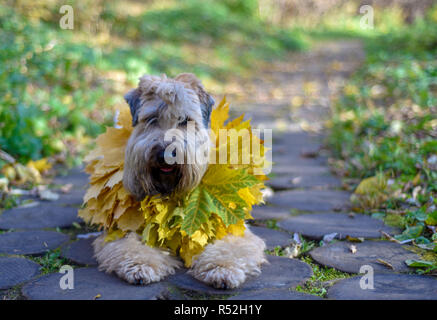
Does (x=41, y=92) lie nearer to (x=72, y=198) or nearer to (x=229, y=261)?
(x=72, y=198)

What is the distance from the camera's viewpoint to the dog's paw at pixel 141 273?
2805 millimetres

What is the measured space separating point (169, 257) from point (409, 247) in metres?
1.67

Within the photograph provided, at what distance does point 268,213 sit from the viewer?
4.22 meters

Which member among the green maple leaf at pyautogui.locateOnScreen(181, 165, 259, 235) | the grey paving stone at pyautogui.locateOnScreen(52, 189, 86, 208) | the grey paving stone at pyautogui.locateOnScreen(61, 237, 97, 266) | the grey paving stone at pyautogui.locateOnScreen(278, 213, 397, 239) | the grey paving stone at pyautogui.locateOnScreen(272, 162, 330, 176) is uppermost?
the green maple leaf at pyautogui.locateOnScreen(181, 165, 259, 235)

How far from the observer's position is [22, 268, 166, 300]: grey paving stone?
8.59ft

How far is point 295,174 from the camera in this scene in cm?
541

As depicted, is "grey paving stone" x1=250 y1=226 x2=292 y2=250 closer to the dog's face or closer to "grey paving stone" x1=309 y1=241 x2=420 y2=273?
"grey paving stone" x1=309 y1=241 x2=420 y2=273

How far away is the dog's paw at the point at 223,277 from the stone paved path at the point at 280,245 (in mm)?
52

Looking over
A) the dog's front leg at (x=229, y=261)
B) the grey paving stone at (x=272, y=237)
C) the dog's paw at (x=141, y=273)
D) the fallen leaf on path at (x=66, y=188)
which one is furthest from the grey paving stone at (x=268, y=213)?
the fallen leaf on path at (x=66, y=188)

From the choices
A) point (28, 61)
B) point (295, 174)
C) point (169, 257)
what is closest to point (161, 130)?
point (169, 257)

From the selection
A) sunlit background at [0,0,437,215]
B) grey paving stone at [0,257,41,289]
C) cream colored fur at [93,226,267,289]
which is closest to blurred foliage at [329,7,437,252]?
sunlit background at [0,0,437,215]

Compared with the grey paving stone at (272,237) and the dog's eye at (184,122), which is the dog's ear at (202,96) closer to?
the dog's eye at (184,122)
